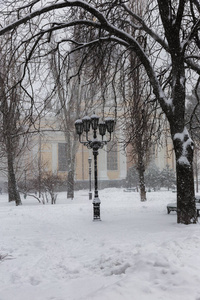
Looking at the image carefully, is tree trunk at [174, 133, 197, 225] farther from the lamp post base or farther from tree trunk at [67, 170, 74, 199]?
tree trunk at [67, 170, 74, 199]

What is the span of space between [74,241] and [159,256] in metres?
3.27

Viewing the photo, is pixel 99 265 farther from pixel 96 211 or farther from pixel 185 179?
pixel 96 211

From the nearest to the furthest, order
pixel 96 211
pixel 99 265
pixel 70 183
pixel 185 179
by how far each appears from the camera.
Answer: pixel 99 265 < pixel 185 179 < pixel 96 211 < pixel 70 183

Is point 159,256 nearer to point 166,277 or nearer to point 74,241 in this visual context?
point 166,277

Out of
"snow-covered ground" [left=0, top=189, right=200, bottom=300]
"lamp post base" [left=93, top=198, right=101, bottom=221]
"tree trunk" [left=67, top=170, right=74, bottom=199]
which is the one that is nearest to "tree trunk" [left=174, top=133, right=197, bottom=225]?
"snow-covered ground" [left=0, top=189, right=200, bottom=300]

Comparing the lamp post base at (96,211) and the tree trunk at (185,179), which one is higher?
the tree trunk at (185,179)

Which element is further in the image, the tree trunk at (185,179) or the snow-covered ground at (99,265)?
the tree trunk at (185,179)

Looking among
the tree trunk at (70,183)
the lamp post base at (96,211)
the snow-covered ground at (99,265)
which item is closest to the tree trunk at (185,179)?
the snow-covered ground at (99,265)

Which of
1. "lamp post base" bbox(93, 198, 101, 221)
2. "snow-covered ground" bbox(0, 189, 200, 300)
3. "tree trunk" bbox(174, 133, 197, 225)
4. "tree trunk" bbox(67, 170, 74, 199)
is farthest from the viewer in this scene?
"tree trunk" bbox(67, 170, 74, 199)

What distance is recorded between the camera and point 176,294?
335cm

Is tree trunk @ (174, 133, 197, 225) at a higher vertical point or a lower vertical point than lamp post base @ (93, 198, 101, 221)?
higher

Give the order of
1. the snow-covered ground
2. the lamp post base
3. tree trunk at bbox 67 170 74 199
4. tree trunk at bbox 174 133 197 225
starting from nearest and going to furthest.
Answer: the snow-covered ground, tree trunk at bbox 174 133 197 225, the lamp post base, tree trunk at bbox 67 170 74 199

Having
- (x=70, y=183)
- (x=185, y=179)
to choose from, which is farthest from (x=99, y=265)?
(x=70, y=183)

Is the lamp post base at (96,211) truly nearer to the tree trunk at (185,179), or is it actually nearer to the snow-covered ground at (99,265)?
the snow-covered ground at (99,265)
